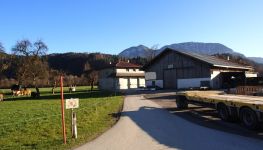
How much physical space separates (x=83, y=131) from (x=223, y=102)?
Result: 690cm

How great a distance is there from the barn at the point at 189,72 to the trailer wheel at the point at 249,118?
3246cm

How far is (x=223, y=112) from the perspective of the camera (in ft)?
55.7

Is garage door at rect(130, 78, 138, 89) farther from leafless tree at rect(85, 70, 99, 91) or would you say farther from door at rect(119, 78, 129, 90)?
leafless tree at rect(85, 70, 99, 91)

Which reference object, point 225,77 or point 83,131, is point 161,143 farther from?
point 225,77

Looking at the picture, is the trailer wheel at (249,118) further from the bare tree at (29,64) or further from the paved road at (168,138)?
the bare tree at (29,64)

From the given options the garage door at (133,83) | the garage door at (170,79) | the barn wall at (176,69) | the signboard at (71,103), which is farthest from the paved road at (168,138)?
the garage door at (133,83)

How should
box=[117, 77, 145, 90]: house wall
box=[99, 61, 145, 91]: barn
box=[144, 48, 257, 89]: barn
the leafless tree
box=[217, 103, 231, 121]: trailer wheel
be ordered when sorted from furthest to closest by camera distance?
1. box=[99, 61, 145, 91]: barn
2. box=[117, 77, 145, 90]: house wall
3. the leafless tree
4. box=[144, 48, 257, 89]: barn
5. box=[217, 103, 231, 121]: trailer wheel

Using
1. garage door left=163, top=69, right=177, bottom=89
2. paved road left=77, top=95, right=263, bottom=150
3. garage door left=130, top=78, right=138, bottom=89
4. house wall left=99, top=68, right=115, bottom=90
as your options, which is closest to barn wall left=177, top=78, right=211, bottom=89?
garage door left=163, top=69, right=177, bottom=89

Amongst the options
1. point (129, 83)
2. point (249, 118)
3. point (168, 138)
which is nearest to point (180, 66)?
point (129, 83)

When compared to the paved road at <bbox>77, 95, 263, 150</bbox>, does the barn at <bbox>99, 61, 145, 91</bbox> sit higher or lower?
higher

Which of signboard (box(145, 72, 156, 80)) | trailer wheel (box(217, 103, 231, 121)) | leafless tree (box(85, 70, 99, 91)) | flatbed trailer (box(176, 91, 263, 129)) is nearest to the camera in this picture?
flatbed trailer (box(176, 91, 263, 129))

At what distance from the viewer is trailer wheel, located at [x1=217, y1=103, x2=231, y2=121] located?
16.4 metres

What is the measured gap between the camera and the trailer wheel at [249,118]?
1357 cm

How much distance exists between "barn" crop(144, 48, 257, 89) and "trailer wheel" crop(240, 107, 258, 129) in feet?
107
